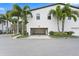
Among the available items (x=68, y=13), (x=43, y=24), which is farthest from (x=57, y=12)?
(x=43, y=24)

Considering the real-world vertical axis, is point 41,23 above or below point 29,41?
above

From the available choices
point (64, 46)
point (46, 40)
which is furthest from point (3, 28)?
point (64, 46)

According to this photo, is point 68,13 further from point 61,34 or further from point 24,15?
point 24,15

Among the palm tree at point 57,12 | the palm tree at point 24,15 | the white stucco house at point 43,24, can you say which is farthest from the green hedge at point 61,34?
the palm tree at point 24,15

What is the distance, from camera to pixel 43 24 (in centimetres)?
405

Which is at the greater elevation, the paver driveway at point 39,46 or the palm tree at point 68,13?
the palm tree at point 68,13

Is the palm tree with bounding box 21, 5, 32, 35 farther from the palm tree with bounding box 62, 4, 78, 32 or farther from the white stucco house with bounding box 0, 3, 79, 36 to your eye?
the palm tree with bounding box 62, 4, 78, 32

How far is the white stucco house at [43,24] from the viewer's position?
399cm

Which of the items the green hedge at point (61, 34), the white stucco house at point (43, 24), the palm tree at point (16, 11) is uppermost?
the palm tree at point (16, 11)

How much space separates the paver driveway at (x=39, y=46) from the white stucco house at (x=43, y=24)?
6.5 inches

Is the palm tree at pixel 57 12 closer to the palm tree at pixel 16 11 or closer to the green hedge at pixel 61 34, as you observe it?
the green hedge at pixel 61 34

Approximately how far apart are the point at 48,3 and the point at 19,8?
0.53m

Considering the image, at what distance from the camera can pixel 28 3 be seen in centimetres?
388

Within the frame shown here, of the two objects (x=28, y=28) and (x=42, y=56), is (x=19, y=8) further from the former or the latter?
(x=42, y=56)
